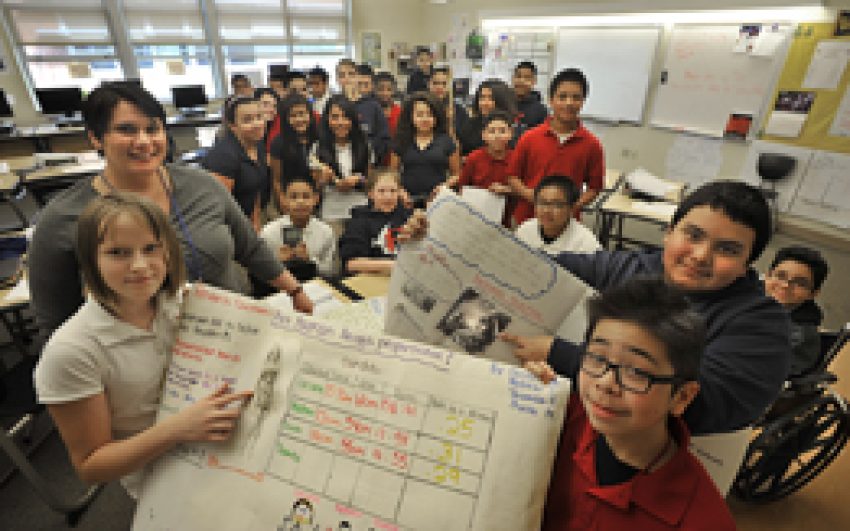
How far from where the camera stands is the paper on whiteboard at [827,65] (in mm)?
3359

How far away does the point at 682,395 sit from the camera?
0.70 meters

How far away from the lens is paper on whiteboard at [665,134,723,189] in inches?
171

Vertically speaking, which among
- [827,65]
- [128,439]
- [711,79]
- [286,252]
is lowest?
[286,252]

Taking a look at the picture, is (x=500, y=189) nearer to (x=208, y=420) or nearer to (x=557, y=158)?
(x=557, y=158)

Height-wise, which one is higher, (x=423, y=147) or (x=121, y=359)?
(x=423, y=147)

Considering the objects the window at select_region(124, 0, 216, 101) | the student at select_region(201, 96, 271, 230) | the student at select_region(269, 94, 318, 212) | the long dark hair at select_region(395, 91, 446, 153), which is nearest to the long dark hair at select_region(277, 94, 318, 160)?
the student at select_region(269, 94, 318, 212)

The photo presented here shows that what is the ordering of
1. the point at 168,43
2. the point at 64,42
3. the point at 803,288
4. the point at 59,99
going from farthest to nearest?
1. the point at 168,43
2. the point at 64,42
3. the point at 59,99
4. the point at 803,288

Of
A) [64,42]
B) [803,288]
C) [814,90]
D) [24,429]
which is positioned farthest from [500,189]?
[64,42]

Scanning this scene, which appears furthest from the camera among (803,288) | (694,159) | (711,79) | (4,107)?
(4,107)

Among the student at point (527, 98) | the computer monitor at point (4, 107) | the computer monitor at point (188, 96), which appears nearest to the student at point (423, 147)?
the student at point (527, 98)

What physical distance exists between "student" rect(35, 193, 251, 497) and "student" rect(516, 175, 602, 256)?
144 cm

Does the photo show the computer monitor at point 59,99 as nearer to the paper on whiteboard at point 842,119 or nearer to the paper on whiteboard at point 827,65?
the paper on whiteboard at point 827,65

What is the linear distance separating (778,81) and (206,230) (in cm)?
478

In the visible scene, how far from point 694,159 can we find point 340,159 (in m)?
3.79
